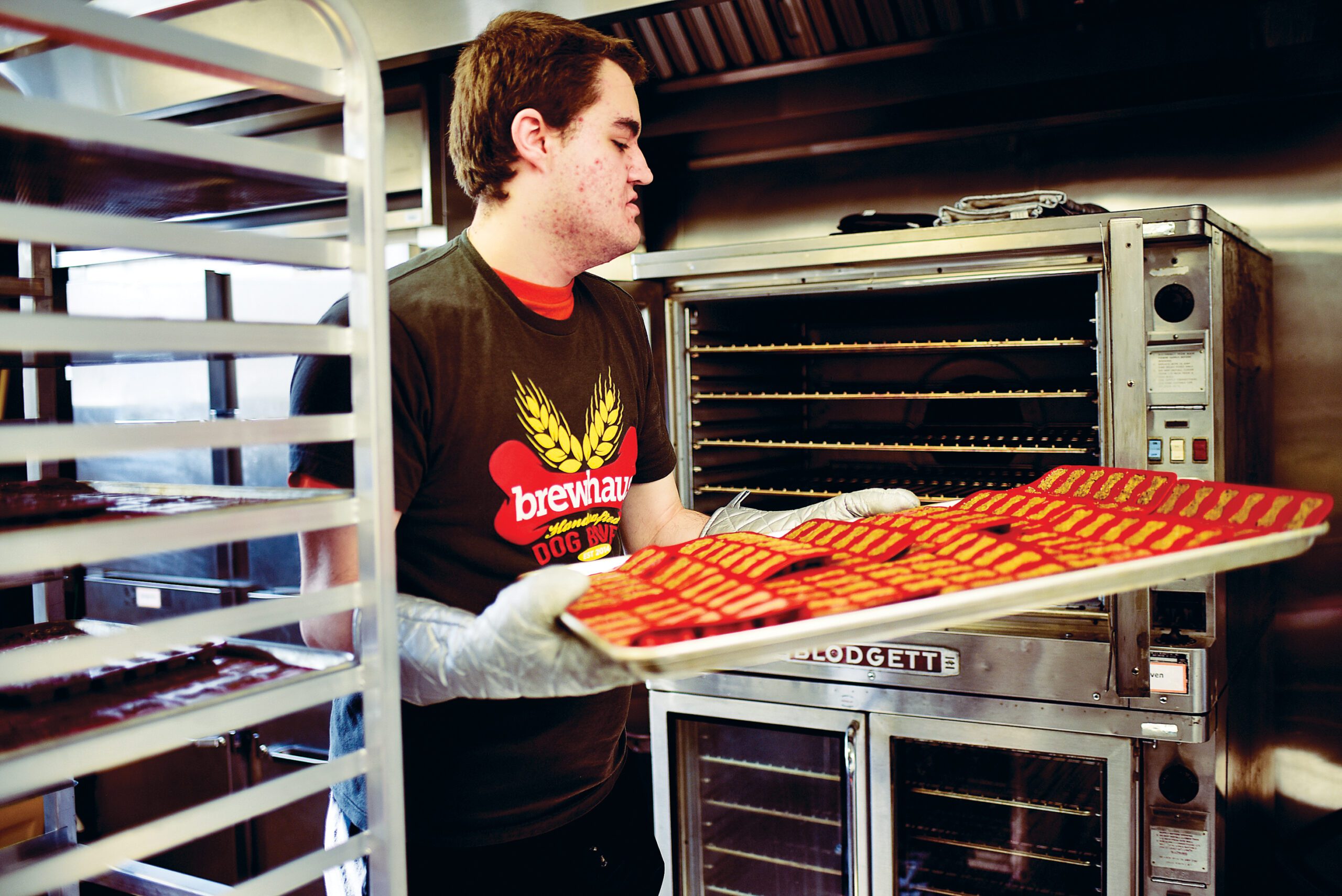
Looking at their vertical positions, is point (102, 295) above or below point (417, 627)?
above

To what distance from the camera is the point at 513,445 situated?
1.34m

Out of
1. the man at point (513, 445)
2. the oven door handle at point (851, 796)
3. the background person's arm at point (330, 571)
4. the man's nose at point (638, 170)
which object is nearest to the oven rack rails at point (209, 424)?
the background person's arm at point (330, 571)

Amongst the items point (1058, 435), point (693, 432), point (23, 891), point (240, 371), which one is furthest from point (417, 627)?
point (240, 371)

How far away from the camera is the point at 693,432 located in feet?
8.18

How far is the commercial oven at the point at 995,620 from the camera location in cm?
193

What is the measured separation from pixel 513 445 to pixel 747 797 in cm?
171

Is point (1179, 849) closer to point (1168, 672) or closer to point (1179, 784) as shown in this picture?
point (1179, 784)

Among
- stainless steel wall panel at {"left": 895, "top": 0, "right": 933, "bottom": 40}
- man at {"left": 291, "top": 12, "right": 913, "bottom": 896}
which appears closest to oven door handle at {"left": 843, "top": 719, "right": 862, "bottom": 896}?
man at {"left": 291, "top": 12, "right": 913, "bottom": 896}

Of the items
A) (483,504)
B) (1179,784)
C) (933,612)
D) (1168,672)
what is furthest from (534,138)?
(1179,784)

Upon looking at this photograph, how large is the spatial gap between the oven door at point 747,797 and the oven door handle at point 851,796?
0.9 inches

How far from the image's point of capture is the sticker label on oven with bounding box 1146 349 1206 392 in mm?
1904

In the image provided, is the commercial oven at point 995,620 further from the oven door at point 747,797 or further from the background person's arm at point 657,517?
the background person's arm at point 657,517

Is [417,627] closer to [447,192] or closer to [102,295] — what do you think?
[447,192]

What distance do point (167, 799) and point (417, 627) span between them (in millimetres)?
3056
